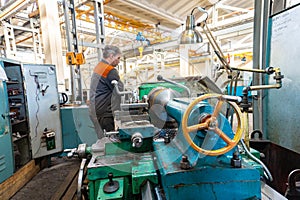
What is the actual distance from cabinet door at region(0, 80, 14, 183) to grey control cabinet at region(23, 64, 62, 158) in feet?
0.98

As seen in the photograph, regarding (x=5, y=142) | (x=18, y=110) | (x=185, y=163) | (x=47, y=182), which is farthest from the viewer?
(x=18, y=110)

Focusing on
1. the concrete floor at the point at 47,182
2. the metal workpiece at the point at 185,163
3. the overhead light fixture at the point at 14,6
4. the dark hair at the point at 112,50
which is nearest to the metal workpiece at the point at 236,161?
the metal workpiece at the point at 185,163

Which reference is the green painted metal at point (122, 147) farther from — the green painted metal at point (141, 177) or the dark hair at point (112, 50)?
the dark hair at point (112, 50)

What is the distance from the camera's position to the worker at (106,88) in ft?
4.17

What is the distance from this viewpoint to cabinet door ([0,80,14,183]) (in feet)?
5.52

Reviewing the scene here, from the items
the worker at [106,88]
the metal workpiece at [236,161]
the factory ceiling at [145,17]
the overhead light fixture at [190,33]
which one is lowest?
the metal workpiece at [236,161]

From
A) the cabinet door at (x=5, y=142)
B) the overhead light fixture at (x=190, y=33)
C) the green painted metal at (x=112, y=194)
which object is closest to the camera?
the green painted metal at (x=112, y=194)

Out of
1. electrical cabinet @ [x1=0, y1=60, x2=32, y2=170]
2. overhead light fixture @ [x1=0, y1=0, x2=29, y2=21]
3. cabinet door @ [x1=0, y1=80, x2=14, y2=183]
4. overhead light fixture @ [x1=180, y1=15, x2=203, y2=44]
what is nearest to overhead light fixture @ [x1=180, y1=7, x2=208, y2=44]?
overhead light fixture @ [x1=180, y1=15, x2=203, y2=44]

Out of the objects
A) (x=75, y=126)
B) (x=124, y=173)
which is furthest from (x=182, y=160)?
(x=75, y=126)

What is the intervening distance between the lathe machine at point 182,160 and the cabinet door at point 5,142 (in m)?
1.19

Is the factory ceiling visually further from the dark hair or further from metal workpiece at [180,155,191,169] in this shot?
metal workpiece at [180,155,191,169]

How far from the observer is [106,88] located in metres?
1.48

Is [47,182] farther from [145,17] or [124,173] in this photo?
[145,17]

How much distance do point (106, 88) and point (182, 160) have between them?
1001mm
